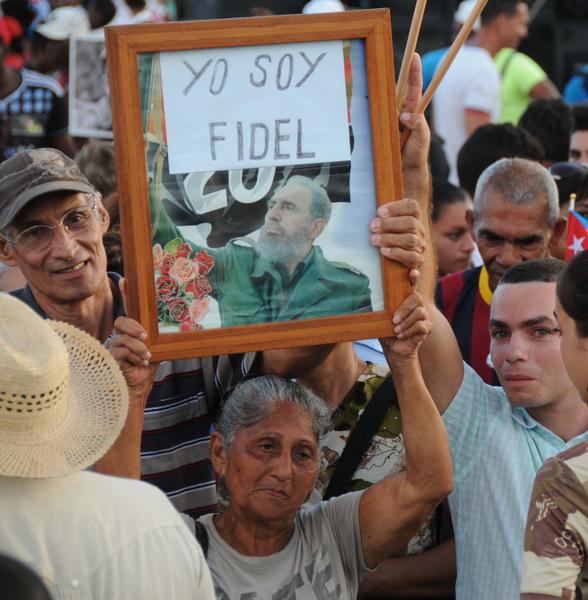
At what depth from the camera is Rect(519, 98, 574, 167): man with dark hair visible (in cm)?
706

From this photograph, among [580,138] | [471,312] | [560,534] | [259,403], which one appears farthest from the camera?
[580,138]

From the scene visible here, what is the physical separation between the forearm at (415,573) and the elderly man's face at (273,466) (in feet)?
1.76

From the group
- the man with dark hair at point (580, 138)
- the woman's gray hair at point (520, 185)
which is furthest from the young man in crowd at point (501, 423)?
the man with dark hair at point (580, 138)

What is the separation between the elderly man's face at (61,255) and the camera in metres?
3.45

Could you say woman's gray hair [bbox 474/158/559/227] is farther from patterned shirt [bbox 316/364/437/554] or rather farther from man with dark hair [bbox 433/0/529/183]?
man with dark hair [bbox 433/0/529/183]

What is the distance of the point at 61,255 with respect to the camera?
3428 mm

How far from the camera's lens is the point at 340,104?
9.29 feet

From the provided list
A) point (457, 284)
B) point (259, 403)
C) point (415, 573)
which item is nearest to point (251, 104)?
point (259, 403)

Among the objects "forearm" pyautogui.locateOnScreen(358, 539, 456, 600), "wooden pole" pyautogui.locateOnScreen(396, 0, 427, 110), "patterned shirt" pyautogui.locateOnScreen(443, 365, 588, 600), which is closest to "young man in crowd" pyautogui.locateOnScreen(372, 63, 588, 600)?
"patterned shirt" pyautogui.locateOnScreen(443, 365, 588, 600)

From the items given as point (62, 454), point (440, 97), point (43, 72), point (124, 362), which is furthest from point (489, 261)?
point (43, 72)

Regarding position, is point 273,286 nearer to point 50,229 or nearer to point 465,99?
point 50,229

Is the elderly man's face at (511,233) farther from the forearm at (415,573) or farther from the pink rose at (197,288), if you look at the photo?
the pink rose at (197,288)

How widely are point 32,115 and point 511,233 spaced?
421 cm

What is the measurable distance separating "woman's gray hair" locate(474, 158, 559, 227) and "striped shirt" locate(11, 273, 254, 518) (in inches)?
65.7
